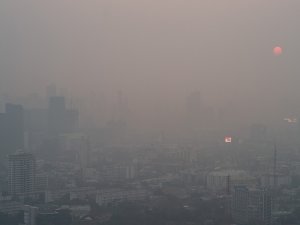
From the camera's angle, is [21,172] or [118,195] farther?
[21,172]

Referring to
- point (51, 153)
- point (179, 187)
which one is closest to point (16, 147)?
point (51, 153)

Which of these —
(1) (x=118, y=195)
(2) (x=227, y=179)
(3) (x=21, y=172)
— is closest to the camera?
(1) (x=118, y=195)

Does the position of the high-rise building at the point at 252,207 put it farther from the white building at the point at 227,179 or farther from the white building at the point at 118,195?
the white building at the point at 118,195

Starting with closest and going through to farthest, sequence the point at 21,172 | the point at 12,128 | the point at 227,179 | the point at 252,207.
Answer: the point at 252,207, the point at 227,179, the point at 21,172, the point at 12,128

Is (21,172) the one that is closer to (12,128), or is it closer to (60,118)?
(12,128)

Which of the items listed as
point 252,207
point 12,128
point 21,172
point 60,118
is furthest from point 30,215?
point 60,118

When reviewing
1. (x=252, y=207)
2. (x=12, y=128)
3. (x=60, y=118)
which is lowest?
(x=252, y=207)

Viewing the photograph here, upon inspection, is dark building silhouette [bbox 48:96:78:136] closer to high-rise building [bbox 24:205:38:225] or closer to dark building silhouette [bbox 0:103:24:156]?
dark building silhouette [bbox 0:103:24:156]

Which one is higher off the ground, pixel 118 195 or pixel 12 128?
pixel 12 128
